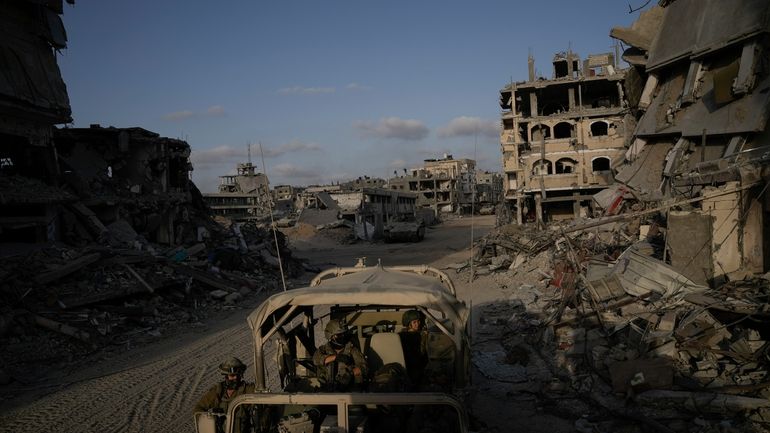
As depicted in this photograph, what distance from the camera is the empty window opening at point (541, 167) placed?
125 ft

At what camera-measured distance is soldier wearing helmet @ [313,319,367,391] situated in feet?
16.5

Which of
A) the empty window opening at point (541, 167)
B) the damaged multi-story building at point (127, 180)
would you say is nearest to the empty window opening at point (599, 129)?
the empty window opening at point (541, 167)

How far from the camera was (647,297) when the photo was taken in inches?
389

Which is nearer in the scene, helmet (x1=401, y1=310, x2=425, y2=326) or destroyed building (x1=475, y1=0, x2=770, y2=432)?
helmet (x1=401, y1=310, x2=425, y2=326)

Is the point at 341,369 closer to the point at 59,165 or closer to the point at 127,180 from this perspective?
the point at 59,165

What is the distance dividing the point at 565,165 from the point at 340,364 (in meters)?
37.1

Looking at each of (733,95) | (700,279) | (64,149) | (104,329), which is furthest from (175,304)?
(733,95)

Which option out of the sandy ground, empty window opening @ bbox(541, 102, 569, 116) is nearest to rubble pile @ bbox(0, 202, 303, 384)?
the sandy ground

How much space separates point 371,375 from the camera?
5488 millimetres

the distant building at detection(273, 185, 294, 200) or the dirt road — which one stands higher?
the distant building at detection(273, 185, 294, 200)

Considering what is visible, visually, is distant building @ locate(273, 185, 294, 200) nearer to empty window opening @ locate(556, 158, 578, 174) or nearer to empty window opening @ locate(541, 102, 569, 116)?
empty window opening @ locate(541, 102, 569, 116)

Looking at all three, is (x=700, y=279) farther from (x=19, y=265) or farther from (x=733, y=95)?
(x=19, y=265)

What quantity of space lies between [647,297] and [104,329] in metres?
11.4

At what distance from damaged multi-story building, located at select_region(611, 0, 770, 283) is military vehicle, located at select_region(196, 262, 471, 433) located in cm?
633
